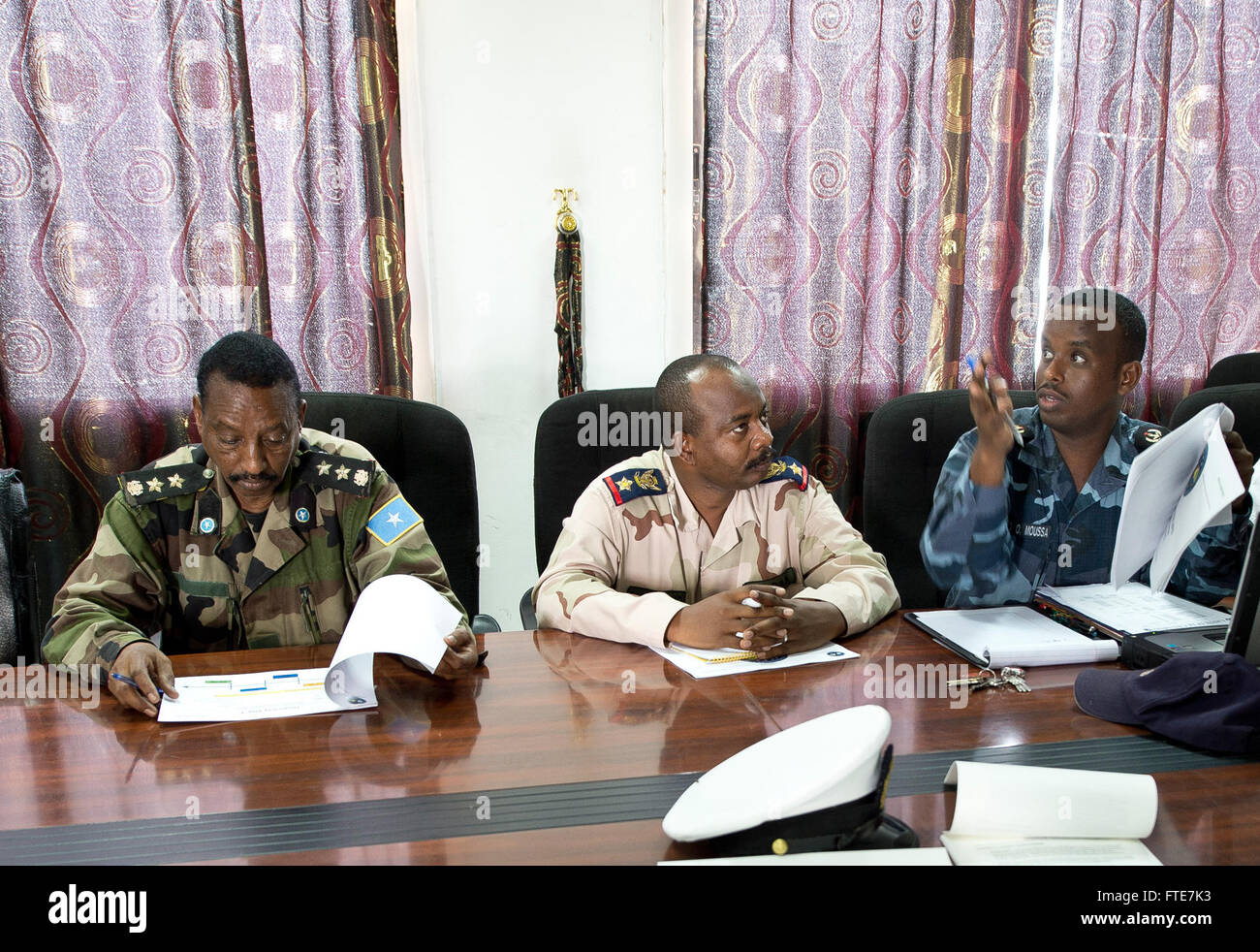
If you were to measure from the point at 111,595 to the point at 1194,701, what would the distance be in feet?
5.32

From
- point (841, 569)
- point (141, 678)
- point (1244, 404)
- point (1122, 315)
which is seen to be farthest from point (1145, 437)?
point (141, 678)

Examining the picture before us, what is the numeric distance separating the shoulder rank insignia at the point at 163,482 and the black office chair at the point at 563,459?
25.9 inches

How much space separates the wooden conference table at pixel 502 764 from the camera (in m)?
0.84

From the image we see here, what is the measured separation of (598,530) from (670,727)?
0.61 m

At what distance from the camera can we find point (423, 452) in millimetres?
1796

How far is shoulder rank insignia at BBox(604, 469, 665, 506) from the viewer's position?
1675mm

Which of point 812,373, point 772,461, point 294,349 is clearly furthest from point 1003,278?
point 294,349

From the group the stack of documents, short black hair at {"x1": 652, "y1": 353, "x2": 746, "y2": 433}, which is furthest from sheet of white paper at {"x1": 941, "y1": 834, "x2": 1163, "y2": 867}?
short black hair at {"x1": 652, "y1": 353, "x2": 746, "y2": 433}

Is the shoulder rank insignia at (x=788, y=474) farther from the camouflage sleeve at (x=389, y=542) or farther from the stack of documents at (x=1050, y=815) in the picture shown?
the stack of documents at (x=1050, y=815)

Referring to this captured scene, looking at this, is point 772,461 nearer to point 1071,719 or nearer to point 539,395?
point 1071,719

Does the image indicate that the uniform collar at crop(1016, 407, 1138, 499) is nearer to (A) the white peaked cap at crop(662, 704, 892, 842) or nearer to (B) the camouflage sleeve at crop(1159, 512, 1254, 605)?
(B) the camouflage sleeve at crop(1159, 512, 1254, 605)

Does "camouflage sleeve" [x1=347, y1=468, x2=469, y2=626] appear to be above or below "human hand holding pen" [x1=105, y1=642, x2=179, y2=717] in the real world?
above

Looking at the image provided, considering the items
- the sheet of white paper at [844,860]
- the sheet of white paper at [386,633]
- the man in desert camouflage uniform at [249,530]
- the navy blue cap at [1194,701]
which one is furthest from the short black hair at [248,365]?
the navy blue cap at [1194,701]

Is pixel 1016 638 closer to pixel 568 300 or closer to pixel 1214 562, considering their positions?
pixel 1214 562
